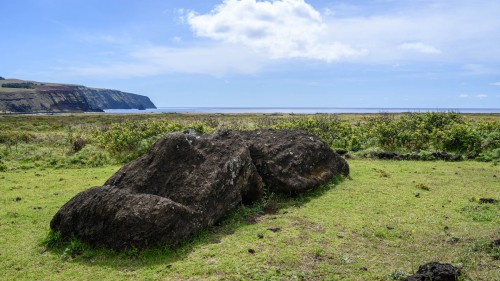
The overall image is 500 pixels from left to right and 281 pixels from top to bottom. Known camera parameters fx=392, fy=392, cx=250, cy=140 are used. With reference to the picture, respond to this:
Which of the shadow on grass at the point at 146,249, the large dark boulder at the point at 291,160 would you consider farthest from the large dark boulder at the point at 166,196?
the large dark boulder at the point at 291,160

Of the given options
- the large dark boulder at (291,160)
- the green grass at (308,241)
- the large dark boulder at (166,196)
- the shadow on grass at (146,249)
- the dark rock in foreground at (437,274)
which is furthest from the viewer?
the large dark boulder at (291,160)

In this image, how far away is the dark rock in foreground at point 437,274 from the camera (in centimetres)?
723

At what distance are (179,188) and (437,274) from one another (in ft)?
23.0

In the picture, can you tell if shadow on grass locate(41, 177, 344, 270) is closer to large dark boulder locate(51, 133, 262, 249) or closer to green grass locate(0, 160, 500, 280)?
green grass locate(0, 160, 500, 280)

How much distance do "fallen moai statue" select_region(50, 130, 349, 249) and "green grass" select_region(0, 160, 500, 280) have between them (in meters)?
0.41

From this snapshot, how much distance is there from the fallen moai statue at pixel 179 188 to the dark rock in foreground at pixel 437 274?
5638 millimetres

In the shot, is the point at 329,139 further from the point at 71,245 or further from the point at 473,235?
the point at 71,245

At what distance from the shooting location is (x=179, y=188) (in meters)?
11.4

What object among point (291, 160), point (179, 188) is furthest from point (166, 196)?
point (291, 160)

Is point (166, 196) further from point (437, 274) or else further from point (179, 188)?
point (437, 274)

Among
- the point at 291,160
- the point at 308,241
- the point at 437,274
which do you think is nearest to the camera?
the point at 437,274

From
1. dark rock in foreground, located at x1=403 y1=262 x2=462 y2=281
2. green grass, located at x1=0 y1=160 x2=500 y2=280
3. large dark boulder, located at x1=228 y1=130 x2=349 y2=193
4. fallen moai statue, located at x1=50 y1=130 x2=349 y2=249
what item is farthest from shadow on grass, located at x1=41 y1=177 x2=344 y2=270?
dark rock in foreground, located at x1=403 y1=262 x2=462 y2=281

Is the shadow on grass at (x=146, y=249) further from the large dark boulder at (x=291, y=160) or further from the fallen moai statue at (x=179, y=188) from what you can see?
the large dark boulder at (x=291, y=160)

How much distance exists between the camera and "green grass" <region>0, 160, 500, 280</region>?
28.3 feet
